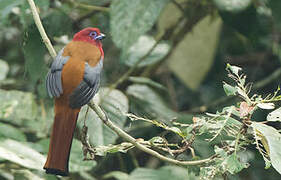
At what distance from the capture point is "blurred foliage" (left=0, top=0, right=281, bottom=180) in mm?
916

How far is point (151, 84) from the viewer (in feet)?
6.02

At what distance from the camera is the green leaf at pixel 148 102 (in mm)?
1816

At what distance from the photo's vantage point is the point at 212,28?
6.66 feet

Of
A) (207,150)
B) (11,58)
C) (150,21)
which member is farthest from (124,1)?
(11,58)

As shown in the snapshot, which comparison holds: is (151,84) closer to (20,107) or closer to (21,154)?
(20,107)

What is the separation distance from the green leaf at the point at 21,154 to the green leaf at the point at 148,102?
20.6 inches

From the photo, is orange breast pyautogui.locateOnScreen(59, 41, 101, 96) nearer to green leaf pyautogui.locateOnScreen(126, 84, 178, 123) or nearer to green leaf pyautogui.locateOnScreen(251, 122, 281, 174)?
green leaf pyautogui.locateOnScreen(251, 122, 281, 174)

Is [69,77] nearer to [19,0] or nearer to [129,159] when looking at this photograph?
[19,0]

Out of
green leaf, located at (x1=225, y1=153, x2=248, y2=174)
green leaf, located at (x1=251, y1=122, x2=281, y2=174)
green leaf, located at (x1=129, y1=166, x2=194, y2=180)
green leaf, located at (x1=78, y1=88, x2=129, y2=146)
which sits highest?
green leaf, located at (x1=251, y1=122, x2=281, y2=174)

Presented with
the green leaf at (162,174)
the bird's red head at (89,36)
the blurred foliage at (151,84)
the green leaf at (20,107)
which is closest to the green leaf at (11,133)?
the blurred foliage at (151,84)

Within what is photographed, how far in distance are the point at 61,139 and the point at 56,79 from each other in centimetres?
10

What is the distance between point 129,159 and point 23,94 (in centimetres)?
47

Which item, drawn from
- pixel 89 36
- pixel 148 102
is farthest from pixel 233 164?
pixel 148 102

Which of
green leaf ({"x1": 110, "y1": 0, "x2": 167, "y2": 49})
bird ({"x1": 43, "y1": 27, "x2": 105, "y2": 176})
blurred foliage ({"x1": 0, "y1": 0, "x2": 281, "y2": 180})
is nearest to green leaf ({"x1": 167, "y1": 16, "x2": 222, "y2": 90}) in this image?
blurred foliage ({"x1": 0, "y1": 0, "x2": 281, "y2": 180})
